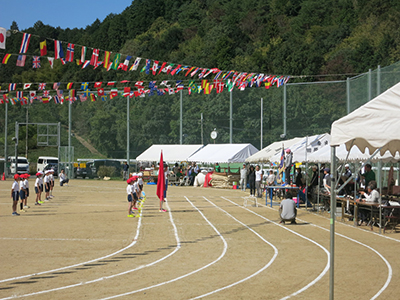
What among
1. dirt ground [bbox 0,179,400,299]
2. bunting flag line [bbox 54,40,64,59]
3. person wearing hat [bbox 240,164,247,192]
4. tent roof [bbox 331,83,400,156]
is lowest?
dirt ground [bbox 0,179,400,299]

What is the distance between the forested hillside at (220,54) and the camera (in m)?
48.0

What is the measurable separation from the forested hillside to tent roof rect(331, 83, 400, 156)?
26086mm

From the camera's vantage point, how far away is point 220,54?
245ft

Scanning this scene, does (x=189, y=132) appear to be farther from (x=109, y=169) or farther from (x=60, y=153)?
(x=60, y=153)

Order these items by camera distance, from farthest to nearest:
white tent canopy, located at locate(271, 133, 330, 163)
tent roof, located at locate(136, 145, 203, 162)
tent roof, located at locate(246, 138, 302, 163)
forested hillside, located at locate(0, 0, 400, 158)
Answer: forested hillside, located at locate(0, 0, 400, 158) → tent roof, located at locate(136, 145, 203, 162) → tent roof, located at locate(246, 138, 302, 163) → white tent canopy, located at locate(271, 133, 330, 163)

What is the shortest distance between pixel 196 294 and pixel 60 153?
152 feet

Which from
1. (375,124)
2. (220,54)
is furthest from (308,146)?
(220,54)

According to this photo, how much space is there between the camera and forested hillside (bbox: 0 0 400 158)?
157ft

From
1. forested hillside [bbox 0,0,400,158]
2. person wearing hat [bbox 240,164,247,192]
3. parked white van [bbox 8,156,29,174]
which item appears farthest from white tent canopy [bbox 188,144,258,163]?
parked white van [bbox 8,156,29,174]

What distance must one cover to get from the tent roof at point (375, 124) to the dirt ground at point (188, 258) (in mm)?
2319

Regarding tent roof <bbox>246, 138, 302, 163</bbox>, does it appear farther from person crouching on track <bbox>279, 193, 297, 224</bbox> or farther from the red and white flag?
person crouching on track <bbox>279, 193, 297, 224</bbox>

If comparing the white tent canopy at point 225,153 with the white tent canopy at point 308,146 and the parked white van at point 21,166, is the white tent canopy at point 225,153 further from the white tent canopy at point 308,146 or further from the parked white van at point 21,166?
the parked white van at point 21,166

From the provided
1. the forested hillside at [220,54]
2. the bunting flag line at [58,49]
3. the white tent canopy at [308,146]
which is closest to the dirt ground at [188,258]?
the white tent canopy at [308,146]

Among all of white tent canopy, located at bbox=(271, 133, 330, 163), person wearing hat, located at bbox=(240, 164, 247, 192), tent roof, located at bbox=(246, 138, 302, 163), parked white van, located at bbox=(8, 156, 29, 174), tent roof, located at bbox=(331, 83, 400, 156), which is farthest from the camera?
parked white van, located at bbox=(8, 156, 29, 174)
